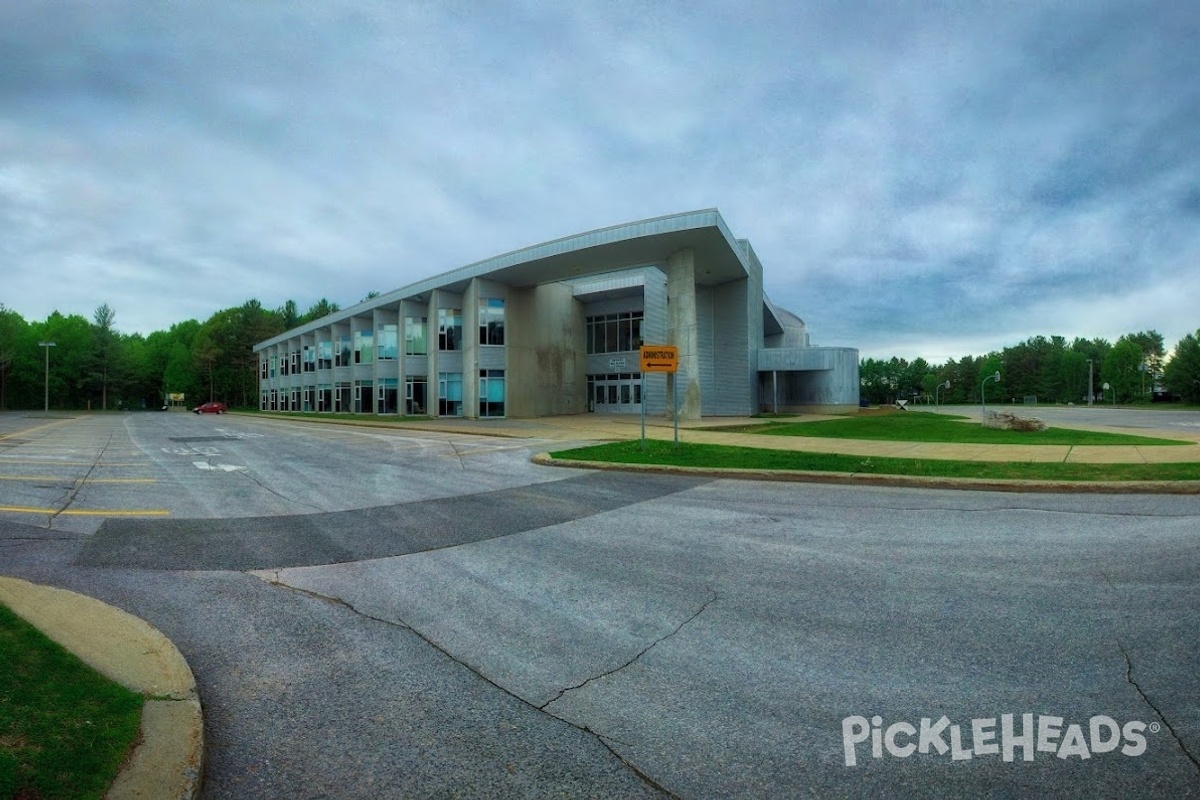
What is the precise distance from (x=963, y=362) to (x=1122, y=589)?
171 m

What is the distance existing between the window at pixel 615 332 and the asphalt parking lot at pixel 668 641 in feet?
119

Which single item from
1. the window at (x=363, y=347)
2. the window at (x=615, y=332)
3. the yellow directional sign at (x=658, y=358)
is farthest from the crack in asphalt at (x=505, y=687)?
the window at (x=363, y=347)

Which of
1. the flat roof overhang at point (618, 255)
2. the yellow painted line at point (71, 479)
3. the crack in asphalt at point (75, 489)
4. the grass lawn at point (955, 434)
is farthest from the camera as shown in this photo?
the flat roof overhang at point (618, 255)

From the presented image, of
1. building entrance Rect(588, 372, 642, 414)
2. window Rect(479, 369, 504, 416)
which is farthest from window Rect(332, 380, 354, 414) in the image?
building entrance Rect(588, 372, 642, 414)

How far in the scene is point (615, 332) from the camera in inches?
1791

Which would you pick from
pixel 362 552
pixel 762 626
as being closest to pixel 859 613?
pixel 762 626

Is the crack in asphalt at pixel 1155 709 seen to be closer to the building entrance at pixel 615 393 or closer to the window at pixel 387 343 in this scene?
the building entrance at pixel 615 393

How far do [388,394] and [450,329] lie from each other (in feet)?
34.0

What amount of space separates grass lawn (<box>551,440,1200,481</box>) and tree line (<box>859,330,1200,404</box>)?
189 feet

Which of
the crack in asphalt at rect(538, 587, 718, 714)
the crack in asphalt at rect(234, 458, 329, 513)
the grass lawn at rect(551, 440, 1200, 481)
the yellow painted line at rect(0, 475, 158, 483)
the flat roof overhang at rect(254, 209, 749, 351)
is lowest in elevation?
the crack in asphalt at rect(538, 587, 718, 714)

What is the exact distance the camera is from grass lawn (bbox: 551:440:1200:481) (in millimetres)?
10441

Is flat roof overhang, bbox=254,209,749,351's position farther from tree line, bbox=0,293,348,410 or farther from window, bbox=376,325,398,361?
tree line, bbox=0,293,348,410

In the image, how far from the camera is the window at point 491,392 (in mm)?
38000

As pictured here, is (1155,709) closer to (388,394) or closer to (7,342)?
(388,394)
